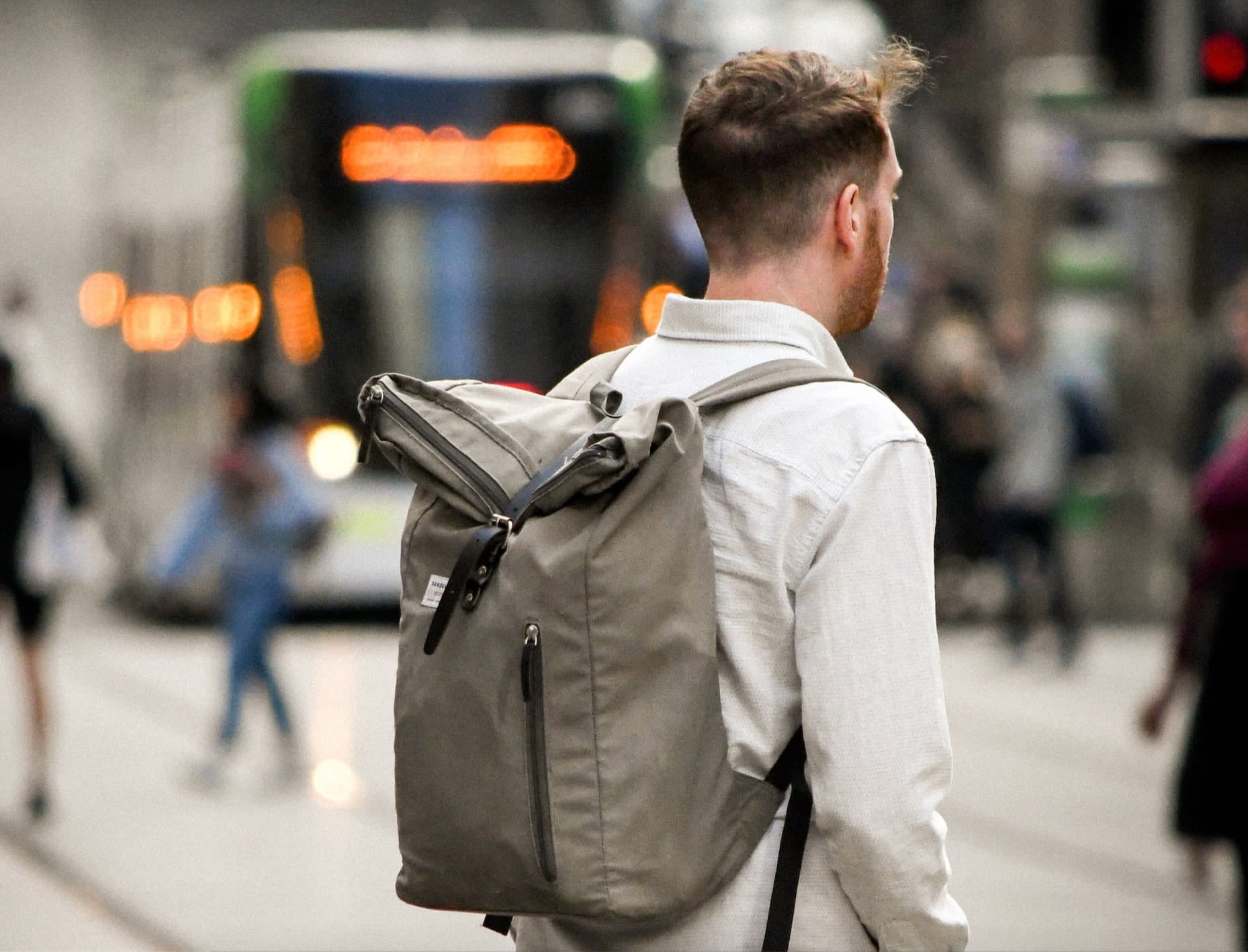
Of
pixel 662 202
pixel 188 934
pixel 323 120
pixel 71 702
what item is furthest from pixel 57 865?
pixel 662 202

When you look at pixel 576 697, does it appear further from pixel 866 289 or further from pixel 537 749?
pixel 866 289

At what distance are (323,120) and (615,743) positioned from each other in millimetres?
10179

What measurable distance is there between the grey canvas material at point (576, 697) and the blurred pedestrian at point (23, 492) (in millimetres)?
5905

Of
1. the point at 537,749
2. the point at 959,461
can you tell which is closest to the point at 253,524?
the point at 959,461

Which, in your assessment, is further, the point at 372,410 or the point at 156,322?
the point at 156,322

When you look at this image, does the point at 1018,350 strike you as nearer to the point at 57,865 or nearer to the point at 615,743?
the point at 57,865

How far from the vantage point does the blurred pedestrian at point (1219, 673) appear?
16.5 ft

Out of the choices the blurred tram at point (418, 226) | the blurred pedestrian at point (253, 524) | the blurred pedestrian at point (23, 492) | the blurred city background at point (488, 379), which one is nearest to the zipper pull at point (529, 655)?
the blurred city background at point (488, 379)

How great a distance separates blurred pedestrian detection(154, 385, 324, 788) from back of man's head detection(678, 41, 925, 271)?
639 cm

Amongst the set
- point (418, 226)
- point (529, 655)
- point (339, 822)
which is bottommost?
point (339, 822)

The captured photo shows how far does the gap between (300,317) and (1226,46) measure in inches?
211

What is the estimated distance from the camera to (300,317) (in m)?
11.6

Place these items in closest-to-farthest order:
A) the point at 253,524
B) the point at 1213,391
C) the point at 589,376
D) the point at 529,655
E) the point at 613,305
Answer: the point at 529,655 → the point at 589,376 → the point at 253,524 → the point at 613,305 → the point at 1213,391

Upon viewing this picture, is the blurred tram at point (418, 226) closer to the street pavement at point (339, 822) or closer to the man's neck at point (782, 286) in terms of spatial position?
the street pavement at point (339, 822)
